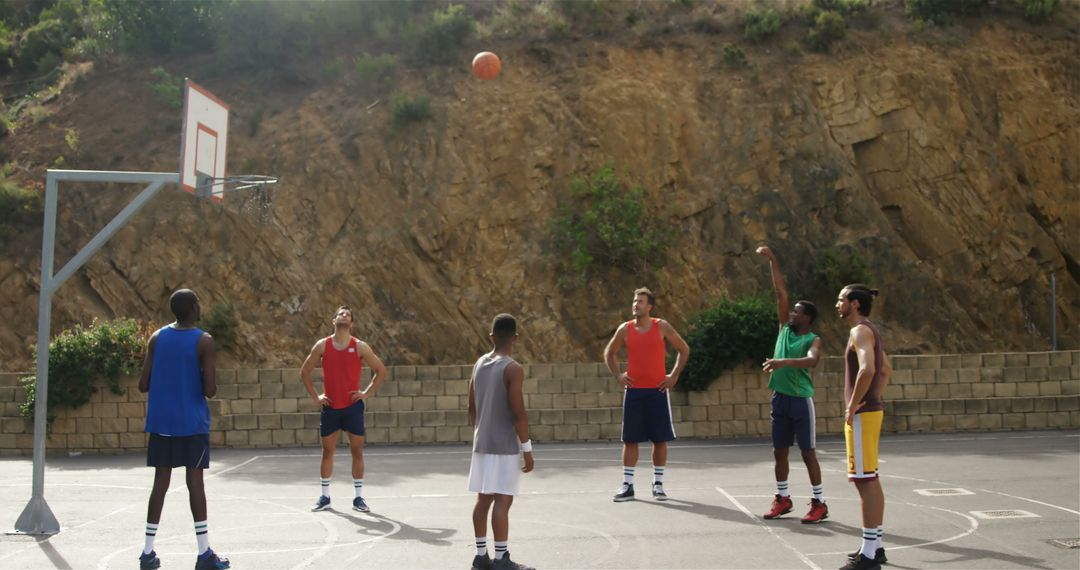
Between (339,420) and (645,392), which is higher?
(645,392)

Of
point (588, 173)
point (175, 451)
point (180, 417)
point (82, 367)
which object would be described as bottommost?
point (175, 451)

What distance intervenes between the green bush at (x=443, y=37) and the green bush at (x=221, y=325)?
928 cm

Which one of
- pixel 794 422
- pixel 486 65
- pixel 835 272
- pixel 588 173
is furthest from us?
pixel 588 173

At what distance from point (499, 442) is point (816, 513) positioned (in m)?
3.34

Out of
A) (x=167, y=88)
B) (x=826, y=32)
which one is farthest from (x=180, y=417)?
(x=826, y=32)

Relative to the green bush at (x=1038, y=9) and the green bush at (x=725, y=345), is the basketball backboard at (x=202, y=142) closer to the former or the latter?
the green bush at (x=725, y=345)

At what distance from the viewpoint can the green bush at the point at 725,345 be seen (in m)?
15.9

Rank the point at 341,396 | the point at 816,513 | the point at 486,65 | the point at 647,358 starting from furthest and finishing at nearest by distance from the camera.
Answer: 1. the point at 486,65
2. the point at 647,358
3. the point at 341,396
4. the point at 816,513

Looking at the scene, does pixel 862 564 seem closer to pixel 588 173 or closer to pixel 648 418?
pixel 648 418

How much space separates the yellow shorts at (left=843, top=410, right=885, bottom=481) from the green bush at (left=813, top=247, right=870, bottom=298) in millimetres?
15211

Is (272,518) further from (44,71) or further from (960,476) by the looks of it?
(44,71)

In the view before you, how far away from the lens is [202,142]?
10.1 meters

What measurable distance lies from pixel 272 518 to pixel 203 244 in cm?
1389

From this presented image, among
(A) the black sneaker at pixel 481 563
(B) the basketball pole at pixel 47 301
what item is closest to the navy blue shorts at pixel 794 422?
(A) the black sneaker at pixel 481 563
